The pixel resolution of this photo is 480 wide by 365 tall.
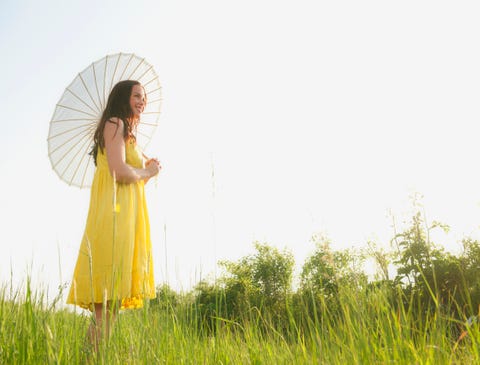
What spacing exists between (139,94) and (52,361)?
237 cm

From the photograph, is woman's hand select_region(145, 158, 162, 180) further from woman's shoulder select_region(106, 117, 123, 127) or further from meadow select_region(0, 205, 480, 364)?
meadow select_region(0, 205, 480, 364)

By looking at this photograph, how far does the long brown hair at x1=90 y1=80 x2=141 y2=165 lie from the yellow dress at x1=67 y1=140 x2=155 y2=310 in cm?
11

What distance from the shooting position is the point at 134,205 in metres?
3.26

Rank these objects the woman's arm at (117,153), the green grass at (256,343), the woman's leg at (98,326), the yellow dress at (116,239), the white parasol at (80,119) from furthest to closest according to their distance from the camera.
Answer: the white parasol at (80,119) → the woman's arm at (117,153) → the yellow dress at (116,239) → the green grass at (256,343) → the woman's leg at (98,326)

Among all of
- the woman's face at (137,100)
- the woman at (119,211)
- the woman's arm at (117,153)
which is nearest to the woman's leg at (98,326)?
the woman at (119,211)

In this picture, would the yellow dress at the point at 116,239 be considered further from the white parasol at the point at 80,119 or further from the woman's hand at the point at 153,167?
the white parasol at the point at 80,119

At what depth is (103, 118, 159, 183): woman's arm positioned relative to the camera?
3.11m

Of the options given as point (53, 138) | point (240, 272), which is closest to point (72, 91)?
point (53, 138)

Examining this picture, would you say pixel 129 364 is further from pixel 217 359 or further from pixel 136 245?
pixel 136 245

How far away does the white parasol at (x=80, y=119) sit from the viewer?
4.16 metres

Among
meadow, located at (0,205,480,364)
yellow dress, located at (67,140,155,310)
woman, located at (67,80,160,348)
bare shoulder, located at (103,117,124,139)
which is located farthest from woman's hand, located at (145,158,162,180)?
meadow, located at (0,205,480,364)

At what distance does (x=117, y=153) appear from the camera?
3.11 m

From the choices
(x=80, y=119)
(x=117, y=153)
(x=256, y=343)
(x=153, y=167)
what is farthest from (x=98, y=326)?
(x=80, y=119)

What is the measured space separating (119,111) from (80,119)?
90 cm
